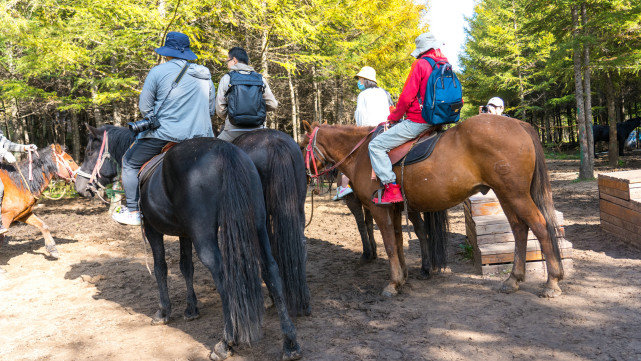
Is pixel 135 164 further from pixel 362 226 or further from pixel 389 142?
pixel 362 226

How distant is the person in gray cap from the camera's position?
Answer: 423 centimetres

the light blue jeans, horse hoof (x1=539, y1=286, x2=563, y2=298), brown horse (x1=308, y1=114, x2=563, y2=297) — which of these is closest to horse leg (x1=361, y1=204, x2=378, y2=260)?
brown horse (x1=308, y1=114, x2=563, y2=297)

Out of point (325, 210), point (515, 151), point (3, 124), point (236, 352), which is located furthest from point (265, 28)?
point (3, 124)

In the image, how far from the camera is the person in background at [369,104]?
6250 millimetres

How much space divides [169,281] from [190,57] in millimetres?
3317

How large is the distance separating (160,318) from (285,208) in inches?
74.1

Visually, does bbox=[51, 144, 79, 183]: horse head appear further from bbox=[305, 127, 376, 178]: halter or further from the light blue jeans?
the light blue jeans

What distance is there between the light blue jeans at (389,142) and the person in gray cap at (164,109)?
2069mm

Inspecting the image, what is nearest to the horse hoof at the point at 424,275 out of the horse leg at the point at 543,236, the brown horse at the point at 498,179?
the brown horse at the point at 498,179

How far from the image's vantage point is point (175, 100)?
4250 mm

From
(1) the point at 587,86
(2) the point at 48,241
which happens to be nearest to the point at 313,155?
(2) the point at 48,241

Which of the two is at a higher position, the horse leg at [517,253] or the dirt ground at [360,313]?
the horse leg at [517,253]

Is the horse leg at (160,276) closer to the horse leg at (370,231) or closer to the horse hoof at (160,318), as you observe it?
the horse hoof at (160,318)

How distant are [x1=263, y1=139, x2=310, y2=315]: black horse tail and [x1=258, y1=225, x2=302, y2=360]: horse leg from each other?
592mm
